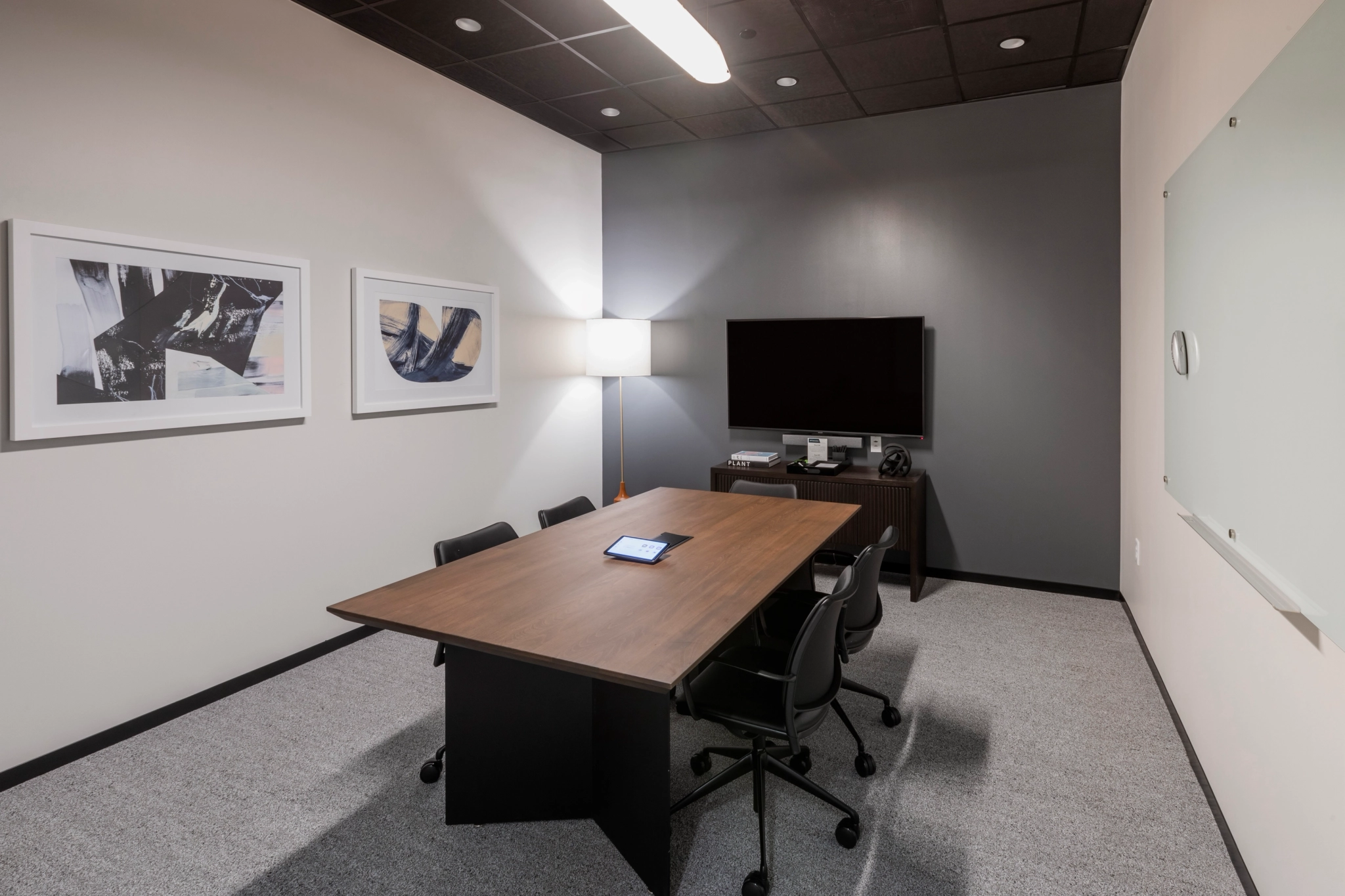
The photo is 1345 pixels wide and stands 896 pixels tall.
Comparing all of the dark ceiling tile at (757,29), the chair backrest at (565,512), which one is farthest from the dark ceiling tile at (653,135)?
the chair backrest at (565,512)

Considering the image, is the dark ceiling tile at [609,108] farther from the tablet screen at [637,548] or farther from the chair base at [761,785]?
the chair base at [761,785]

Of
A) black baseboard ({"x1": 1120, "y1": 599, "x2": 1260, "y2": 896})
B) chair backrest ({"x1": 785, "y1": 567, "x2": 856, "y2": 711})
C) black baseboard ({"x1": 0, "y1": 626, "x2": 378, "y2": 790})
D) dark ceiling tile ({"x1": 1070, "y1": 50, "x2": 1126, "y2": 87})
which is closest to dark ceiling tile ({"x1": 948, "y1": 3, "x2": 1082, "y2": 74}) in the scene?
dark ceiling tile ({"x1": 1070, "y1": 50, "x2": 1126, "y2": 87})

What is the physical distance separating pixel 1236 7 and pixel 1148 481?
6.51ft

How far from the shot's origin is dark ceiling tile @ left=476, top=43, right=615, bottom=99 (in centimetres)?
384

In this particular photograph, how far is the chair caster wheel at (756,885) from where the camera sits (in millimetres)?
1890

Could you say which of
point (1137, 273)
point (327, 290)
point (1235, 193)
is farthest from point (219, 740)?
point (1137, 273)

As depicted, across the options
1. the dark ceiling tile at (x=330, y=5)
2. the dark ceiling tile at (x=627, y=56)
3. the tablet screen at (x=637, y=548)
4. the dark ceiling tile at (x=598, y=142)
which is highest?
the dark ceiling tile at (x=598, y=142)

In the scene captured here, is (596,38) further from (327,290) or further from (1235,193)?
A: (1235,193)

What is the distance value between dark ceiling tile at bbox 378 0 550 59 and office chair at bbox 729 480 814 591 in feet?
8.19

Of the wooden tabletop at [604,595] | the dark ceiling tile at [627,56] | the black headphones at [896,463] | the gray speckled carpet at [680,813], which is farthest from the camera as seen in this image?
the black headphones at [896,463]

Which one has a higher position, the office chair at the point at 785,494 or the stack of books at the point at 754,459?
the stack of books at the point at 754,459

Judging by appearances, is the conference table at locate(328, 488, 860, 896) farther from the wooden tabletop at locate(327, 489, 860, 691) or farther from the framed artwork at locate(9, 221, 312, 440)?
the framed artwork at locate(9, 221, 312, 440)

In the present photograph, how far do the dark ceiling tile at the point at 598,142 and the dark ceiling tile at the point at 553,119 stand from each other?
0.06m

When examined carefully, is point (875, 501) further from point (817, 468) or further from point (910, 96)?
point (910, 96)
